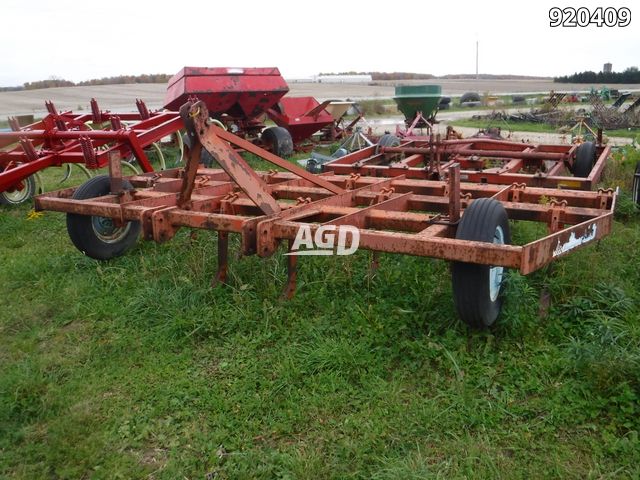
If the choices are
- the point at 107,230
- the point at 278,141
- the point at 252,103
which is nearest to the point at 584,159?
the point at 107,230

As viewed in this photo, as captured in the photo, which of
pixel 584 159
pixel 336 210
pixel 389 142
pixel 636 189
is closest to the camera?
pixel 336 210

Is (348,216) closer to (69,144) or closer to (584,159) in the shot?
(584,159)

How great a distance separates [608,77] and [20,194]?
36.8 metres

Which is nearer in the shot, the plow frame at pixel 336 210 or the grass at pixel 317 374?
the grass at pixel 317 374

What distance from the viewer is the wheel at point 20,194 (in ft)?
22.6

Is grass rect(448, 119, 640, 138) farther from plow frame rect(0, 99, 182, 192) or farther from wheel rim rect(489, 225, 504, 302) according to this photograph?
wheel rim rect(489, 225, 504, 302)

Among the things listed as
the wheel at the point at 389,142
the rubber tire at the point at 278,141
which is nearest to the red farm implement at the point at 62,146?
the wheel at the point at 389,142

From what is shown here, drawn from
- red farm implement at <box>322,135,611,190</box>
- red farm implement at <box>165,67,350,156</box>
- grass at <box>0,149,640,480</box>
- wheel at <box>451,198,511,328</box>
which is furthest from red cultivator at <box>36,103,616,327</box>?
red farm implement at <box>165,67,350,156</box>

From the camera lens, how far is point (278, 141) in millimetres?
9656

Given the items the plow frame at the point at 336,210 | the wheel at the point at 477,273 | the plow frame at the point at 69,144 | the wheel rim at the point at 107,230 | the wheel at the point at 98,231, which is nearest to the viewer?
the plow frame at the point at 336,210

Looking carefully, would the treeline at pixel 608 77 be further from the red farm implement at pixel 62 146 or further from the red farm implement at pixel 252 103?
the red farm implement at pixel 62 146

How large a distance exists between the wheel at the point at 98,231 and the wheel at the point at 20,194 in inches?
114

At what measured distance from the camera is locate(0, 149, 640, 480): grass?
2480mm

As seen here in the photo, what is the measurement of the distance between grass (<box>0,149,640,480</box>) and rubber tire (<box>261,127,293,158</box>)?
214 inches
